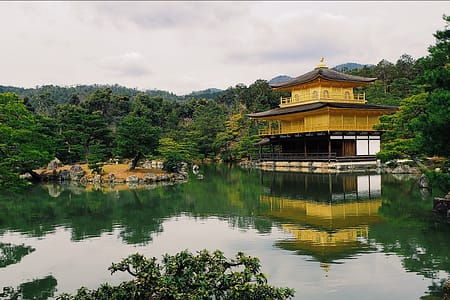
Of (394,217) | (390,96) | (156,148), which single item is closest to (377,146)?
(390,96)

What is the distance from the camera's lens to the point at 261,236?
1001 cm

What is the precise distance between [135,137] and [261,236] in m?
16.9

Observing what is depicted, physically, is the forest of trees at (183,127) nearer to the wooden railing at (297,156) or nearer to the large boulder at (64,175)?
the large boulder at (64,175)

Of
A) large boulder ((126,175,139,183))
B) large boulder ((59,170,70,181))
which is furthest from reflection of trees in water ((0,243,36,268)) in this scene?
large boulder ((59,170,70,181))

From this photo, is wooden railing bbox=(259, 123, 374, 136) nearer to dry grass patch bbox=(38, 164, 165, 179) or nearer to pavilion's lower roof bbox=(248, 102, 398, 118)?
pavilion's lower roof bbox=(248, 102, 398, 118)

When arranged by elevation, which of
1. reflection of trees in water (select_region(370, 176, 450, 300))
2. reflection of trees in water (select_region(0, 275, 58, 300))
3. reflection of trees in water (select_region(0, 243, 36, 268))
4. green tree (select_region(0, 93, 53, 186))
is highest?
green tree (select_region(0, 93, 53, 186))

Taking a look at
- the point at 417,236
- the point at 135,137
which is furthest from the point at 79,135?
the point at 417,236

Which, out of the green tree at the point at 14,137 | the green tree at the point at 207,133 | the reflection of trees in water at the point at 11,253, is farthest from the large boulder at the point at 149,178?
the green tree at the point at 207,133

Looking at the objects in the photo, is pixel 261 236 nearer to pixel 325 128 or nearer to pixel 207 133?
pixel 325 128

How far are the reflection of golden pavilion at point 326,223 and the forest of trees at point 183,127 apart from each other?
239 centimetres

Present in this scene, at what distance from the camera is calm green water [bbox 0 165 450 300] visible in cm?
694

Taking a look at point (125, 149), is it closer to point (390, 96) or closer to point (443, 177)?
point (443, 177)

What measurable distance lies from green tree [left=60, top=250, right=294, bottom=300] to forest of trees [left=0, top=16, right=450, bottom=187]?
4.38 meters

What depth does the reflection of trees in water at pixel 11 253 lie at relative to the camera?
8.55 metres
